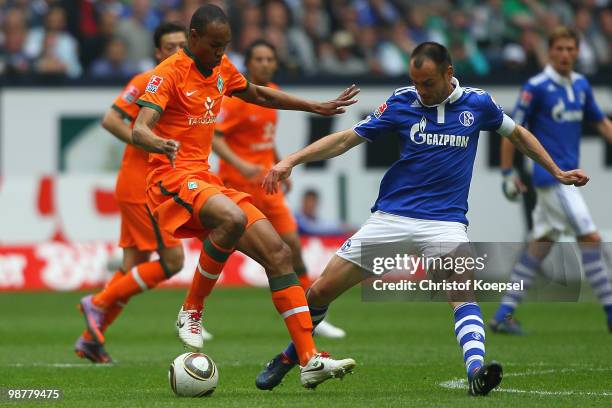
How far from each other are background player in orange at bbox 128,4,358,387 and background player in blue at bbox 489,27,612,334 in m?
4.02

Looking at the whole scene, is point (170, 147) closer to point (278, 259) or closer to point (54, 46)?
point (278, 259)

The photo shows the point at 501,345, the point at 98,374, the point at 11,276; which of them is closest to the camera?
the point at 98,374

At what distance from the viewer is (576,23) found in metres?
21.9

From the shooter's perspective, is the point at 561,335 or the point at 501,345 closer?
the point at 501,345

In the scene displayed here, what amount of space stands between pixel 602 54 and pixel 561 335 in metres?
10.6

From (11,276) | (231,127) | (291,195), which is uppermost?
(231,127)

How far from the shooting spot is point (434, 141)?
25.5ft

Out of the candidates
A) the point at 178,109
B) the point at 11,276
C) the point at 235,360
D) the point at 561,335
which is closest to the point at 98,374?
the point at 235,360

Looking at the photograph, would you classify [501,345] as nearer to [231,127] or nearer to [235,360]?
[235,360]

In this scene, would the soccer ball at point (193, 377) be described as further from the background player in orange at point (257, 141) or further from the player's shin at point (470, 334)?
the background player in orange at point (257, 141)

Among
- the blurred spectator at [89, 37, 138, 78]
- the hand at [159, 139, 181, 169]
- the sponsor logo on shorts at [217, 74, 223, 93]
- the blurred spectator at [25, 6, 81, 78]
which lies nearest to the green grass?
the hand at [159, 139, 181, 169]

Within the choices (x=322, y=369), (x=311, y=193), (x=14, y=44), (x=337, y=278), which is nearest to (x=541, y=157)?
(x=337, y=278)

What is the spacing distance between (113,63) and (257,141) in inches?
304

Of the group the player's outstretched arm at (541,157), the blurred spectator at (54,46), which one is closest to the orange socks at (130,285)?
the player's outstretched arm at (541,157)
